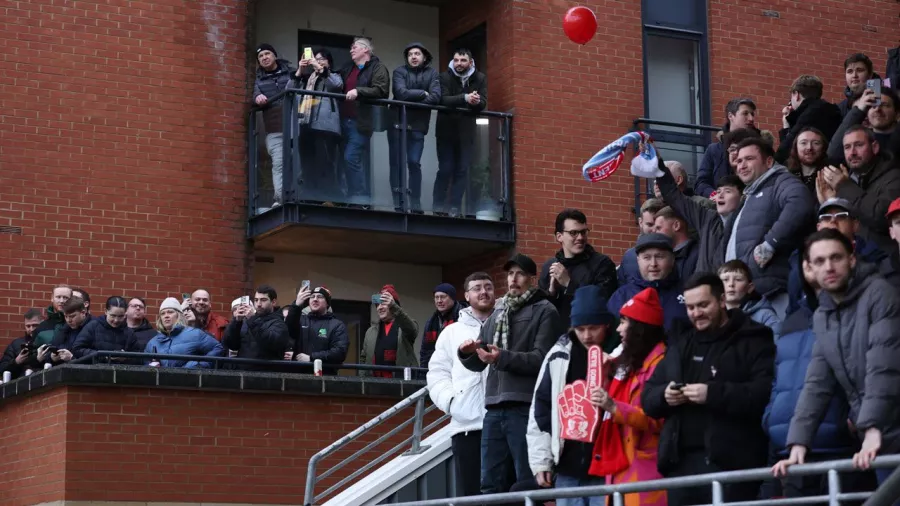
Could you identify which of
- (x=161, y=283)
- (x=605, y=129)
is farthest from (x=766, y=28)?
(x=161, y=283)

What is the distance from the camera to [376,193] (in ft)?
55.4

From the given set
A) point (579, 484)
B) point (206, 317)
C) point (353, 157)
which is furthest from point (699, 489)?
point (353, 157)

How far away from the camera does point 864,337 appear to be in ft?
24.8

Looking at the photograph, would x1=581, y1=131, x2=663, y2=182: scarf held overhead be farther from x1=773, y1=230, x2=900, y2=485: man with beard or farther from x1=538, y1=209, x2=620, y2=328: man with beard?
x1=773, y1=230, x2=900, y2=485: man with beard

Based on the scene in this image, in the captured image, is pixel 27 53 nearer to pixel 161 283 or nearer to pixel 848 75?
pixel 161 283

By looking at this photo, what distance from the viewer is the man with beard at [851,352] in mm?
7340

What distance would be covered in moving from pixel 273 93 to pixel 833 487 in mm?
11040

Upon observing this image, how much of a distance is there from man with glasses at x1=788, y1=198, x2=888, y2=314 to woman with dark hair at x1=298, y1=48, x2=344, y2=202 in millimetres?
8237

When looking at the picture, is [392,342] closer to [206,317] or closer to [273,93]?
[206,317]

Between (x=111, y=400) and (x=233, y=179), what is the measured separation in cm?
397

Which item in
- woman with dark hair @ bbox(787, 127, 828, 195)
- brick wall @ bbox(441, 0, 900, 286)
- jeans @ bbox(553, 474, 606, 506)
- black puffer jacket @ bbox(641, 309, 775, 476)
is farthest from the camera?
brick wall @ bbox(441, 0, 900, 286)

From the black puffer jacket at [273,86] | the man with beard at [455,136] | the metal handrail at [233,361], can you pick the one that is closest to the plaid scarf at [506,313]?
the metal handrail at [233,361]

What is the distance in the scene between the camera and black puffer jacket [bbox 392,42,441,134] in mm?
16922

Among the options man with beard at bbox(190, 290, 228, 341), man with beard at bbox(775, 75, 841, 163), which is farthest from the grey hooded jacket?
man with beard at bbox(190, 290, 228, 341)
